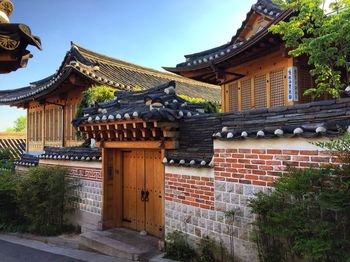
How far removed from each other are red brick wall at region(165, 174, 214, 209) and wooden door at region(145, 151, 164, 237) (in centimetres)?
52

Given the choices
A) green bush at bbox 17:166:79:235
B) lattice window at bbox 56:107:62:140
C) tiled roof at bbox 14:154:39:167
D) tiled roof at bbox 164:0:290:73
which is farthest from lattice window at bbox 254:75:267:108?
lattice window at bbox 56:107:62:140

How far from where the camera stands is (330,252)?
3.60 meters

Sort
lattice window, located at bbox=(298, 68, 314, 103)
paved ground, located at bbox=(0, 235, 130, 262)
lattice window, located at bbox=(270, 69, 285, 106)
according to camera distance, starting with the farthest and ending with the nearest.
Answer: lattice window, located at bbox=(270, 69, 285, 106) → lattice window, located at bbox=(298, 68, 314, 103) → paved ground, located at bbox=(0, 235, 130, 262)

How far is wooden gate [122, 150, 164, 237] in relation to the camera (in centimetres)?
777

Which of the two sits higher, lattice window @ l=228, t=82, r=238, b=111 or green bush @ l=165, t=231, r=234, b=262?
lattice window @ l=228, t=82, r=238, b=111

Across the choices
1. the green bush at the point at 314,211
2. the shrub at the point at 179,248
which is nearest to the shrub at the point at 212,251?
the shrub at the point at 179,248

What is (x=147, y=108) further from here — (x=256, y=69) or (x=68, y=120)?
(x=68, y=120)

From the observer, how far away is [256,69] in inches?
378

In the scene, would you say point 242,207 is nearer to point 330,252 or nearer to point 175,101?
point 330,252

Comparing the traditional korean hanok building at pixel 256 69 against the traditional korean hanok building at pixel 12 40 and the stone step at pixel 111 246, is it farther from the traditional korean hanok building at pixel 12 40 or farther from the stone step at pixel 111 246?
the traditional korean hanok building at pixel 12 40

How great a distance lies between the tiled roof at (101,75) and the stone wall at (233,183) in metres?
7.01

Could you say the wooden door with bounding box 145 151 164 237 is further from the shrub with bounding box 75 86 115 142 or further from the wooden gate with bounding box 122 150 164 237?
the shrub with bounding box 75 86 115 142

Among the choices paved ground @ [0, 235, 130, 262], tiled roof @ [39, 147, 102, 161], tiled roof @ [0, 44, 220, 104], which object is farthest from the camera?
tiled roof @ [0, 44, 220, 104]

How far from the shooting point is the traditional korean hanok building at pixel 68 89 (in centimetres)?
1296
